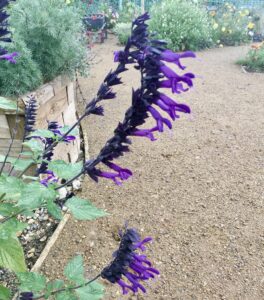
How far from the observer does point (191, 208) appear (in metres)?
3.10

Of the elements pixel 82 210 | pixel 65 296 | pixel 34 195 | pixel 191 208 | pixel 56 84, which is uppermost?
pixel 34 195

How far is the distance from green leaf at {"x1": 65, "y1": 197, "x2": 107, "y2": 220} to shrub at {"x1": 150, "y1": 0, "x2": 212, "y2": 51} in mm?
7966

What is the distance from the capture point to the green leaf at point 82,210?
1.14m

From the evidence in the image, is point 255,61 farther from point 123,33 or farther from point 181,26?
point 123,33

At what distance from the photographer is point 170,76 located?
0.96 metres

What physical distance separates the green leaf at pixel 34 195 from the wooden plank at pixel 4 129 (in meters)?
1.88

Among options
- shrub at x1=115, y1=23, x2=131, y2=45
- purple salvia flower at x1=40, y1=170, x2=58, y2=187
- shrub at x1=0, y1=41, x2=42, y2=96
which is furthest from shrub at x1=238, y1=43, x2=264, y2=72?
purple salvia flower at x1=40, y1=170, x2=58, y2=187

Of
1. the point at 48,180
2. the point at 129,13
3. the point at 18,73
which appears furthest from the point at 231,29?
the point at 48,180

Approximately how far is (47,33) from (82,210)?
226cm

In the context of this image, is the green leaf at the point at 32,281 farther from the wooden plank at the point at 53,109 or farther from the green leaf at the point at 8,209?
the wooden plank at the point at 53,109

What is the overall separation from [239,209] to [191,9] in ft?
25.7

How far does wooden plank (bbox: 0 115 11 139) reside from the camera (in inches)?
110

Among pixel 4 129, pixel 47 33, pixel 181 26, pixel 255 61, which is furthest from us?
pixel 181 26

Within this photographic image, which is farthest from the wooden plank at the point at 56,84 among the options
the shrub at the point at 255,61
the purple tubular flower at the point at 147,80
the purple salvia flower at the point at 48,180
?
the shrub at the point at 255,61
